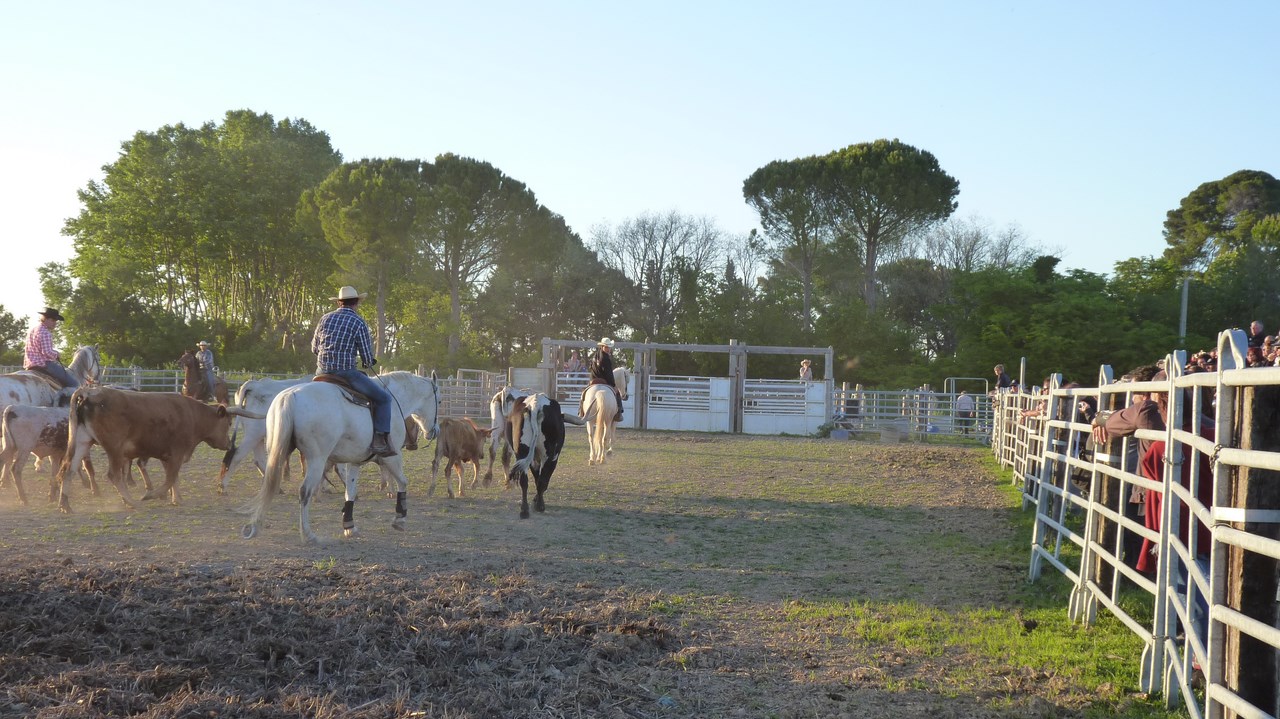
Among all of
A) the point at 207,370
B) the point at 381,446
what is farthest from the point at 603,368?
the point at 207,370

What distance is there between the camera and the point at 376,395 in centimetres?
848

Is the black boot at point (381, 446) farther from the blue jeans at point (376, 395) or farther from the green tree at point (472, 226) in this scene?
the green tree at point (472, 226)

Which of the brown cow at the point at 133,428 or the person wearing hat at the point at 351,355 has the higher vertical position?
the person wearing hat at the point at 351,355

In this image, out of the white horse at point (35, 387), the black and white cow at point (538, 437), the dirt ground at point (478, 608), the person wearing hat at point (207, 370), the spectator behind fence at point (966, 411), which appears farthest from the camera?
the spectator behind fence at point (966, 411)

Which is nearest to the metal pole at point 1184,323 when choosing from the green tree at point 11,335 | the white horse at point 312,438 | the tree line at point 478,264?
the tree line at point 478,264

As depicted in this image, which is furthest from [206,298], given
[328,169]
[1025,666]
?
[1025,666]

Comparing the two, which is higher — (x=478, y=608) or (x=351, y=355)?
(x=351, y=355)

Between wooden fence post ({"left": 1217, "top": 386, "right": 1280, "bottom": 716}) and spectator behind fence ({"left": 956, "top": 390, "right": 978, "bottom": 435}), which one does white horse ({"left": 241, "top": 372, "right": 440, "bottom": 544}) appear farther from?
spectator behind fence ({"left": 956, "top": 390, "right": 978, "bottom": 435})

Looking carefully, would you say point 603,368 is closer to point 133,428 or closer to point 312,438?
point 133,428

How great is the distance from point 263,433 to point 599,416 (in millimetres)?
6393

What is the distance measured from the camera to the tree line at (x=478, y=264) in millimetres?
41938

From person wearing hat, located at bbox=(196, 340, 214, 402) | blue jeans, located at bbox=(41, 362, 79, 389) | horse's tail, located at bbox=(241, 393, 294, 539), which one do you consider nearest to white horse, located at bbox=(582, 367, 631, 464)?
person wearing hat, located at bbox=(196, 340, 214, 402)

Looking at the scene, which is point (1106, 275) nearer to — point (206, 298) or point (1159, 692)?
point (1159, 692)

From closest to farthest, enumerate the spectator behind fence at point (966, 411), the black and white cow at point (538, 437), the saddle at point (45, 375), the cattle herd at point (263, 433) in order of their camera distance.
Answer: the cattle herd at point (263, 433)
the black and white cow at point (538, 437)
the saddle at point (45, 375)
the spectator behind fence at point (966, 411)
